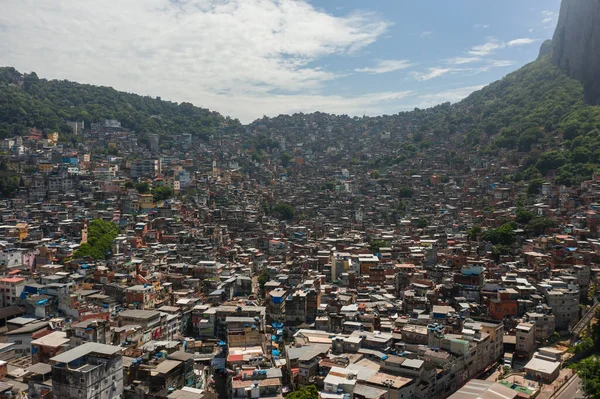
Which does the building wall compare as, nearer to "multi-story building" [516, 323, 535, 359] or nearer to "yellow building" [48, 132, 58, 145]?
"multi-story building" [516, 323, 535, 359]

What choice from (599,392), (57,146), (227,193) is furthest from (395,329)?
(57,146)

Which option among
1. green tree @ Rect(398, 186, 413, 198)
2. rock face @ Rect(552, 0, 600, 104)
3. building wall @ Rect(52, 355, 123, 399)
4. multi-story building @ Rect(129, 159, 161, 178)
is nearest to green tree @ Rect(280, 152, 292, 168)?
multi-story building @ Rect(129, 159, 161, 178)

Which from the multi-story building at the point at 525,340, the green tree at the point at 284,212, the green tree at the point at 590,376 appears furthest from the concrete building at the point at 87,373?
the green tree at the point at 284,212

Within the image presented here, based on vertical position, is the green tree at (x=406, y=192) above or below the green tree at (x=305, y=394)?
above

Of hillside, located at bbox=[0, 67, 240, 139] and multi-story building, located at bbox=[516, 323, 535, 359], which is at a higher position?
hillside, located at bbox=[0, 67, 240, 139]

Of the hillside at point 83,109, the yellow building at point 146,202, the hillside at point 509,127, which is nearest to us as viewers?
the yellow building at point 146,202

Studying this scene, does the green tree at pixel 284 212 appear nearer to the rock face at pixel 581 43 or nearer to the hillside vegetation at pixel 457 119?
the hillside vegetation at pixel 457 119

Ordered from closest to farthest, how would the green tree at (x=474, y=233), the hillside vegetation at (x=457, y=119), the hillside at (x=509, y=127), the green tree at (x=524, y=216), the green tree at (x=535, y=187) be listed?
1. the green tree at (x=474, y=233)
2. the green tree at (x=524, y=216)
3. the green tree at (x=535, y=187)
4. the hillside at (x=509, y=127)
5. the hillside vegetation at (x=457, y=119)

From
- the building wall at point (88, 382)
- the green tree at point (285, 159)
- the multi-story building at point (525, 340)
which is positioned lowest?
the multi-story building at point (525, 340)
